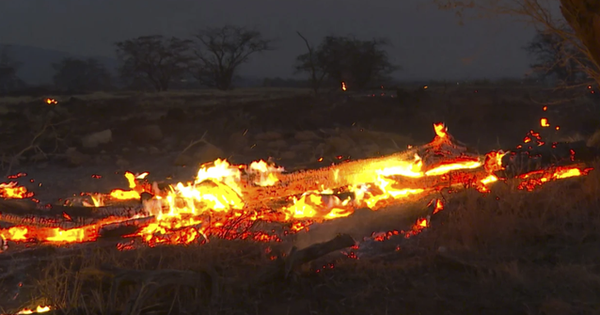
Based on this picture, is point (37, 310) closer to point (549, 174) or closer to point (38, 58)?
point (549, 174)

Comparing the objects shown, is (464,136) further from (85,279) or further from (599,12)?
(85,279)

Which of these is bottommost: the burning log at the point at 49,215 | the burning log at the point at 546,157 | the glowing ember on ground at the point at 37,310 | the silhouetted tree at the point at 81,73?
the glowing ember on ground at the point at 37,310

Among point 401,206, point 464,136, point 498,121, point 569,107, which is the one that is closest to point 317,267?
point 401,206

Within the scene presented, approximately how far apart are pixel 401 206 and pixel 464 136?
33.9 feet

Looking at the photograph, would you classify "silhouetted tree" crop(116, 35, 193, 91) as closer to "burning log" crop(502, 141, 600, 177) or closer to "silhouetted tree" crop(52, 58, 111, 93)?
"silhouetted tree" crop(52, 58, 111, 93)

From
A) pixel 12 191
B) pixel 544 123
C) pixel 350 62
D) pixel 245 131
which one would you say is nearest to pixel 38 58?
pixel 350 62

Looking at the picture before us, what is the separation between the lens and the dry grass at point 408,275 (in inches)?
124

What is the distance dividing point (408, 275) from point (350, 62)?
30.8 m

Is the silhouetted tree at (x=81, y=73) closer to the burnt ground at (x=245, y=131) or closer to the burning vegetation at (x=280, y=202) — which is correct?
the burnt ground at (x=245, y=131)

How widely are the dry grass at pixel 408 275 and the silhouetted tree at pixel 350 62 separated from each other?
28448 millimetres

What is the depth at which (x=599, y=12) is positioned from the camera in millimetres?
5297

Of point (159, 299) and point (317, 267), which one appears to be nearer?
point (159, 299)

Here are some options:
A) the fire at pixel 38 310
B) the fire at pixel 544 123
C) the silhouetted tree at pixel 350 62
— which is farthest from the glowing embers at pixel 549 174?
the silhouetted tree at pixel 350 62

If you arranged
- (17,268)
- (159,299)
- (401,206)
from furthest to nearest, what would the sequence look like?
(401,206) → (17,268) → (159,299)
